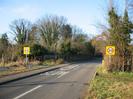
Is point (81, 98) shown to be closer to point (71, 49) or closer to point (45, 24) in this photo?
point (71, 49)

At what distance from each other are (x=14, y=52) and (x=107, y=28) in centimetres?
2433

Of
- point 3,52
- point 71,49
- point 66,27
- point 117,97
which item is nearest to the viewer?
point 117,97

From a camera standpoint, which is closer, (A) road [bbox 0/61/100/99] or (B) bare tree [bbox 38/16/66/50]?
(A) road [bbox 0/61/100/99]

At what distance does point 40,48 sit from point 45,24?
3051 cm

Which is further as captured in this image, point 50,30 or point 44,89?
point 50,30

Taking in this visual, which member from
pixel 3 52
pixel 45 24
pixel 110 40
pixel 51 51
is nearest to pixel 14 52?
pixel 3 52

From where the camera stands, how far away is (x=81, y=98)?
13.0 meters

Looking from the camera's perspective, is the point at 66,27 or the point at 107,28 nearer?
the point at 107,28

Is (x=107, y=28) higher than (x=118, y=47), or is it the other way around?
(x=107, y=28)

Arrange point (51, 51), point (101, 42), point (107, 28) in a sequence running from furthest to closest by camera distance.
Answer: point (51, 51), point (101, 42), point (107, 28)

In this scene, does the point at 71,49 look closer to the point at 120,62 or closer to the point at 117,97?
the point at 120,62

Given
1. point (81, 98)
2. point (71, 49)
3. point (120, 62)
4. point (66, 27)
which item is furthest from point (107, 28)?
point (66, 27)

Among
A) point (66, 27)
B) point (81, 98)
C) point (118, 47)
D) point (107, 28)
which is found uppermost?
point (66, 27)

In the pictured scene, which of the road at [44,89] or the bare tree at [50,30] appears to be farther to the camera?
the bare tree at [50,30]
